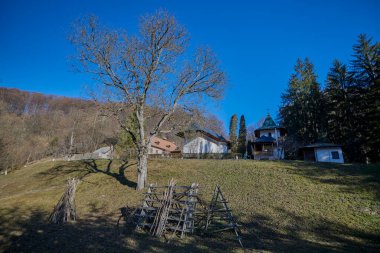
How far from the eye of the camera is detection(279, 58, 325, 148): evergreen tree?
133 ft

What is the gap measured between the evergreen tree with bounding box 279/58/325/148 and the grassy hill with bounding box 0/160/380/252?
82.5 feet

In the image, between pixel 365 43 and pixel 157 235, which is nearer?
pixel 157 235

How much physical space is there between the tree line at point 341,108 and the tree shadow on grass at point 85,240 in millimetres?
30318

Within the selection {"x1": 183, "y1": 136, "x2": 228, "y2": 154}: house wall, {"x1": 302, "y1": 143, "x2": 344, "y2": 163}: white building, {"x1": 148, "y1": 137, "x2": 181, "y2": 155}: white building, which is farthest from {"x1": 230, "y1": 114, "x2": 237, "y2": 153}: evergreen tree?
{"x1": 148, "y1": 137, "x2": 181, "y2": 155}: white building

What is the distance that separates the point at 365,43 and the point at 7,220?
164 ft

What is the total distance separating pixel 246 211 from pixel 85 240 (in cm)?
827

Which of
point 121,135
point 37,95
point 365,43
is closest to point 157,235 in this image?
point 121,135

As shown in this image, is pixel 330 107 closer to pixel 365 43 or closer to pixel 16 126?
pixel 365 43

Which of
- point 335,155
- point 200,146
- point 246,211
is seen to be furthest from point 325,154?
point 246,211

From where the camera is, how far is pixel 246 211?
11719 mm

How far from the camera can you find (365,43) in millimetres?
34094

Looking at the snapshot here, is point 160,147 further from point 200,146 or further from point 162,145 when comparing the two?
point 200,146

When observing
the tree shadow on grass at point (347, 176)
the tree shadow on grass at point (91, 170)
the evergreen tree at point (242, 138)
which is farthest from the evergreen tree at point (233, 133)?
the tree shadow on grass at point (347, 176)

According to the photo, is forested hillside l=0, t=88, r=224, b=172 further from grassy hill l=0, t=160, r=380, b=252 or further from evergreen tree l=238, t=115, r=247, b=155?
grassy hill l=0, t=160, r=380, b=252
